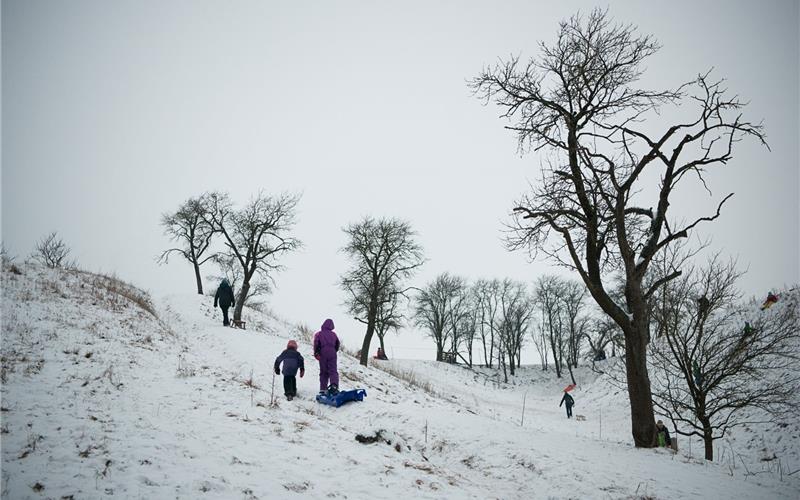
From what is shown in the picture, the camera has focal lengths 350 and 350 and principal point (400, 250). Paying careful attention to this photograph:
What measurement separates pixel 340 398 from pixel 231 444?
14.1ft

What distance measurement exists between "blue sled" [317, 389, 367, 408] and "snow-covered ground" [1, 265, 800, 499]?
179 millimetres

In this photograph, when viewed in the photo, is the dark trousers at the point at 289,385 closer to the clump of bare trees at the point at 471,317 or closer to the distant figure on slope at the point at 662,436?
the distant figure on slope at the point at 662,436

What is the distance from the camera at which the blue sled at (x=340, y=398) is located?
922 cm

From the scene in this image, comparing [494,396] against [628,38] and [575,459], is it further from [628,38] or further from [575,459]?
[628,38]

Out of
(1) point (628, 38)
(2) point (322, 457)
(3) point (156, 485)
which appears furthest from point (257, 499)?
(1) point (628, 38)

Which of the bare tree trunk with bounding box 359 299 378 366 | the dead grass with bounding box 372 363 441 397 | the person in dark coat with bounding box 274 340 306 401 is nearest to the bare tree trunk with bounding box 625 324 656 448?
the person in dark coat with bounding box 274 340 306 401

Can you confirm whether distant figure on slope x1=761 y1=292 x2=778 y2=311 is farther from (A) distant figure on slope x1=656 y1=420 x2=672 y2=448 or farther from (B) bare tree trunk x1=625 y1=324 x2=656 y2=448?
(B) bare tree trunk x1=625 y1=324 x2=656 y2=448

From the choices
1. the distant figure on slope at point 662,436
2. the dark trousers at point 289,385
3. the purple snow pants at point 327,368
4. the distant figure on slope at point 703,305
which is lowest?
the distant figure on slope at point 662,436

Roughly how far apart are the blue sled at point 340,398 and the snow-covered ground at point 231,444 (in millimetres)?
179

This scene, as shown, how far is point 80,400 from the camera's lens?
5.70m

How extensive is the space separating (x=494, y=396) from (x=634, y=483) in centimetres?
2455

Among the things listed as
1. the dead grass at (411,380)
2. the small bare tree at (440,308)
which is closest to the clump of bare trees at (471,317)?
the small bare tree at (440,308)

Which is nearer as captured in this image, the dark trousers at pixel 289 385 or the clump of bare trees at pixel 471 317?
the dark trousers at pixel 289 385

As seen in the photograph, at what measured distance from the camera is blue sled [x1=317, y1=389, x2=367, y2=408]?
9219mm
